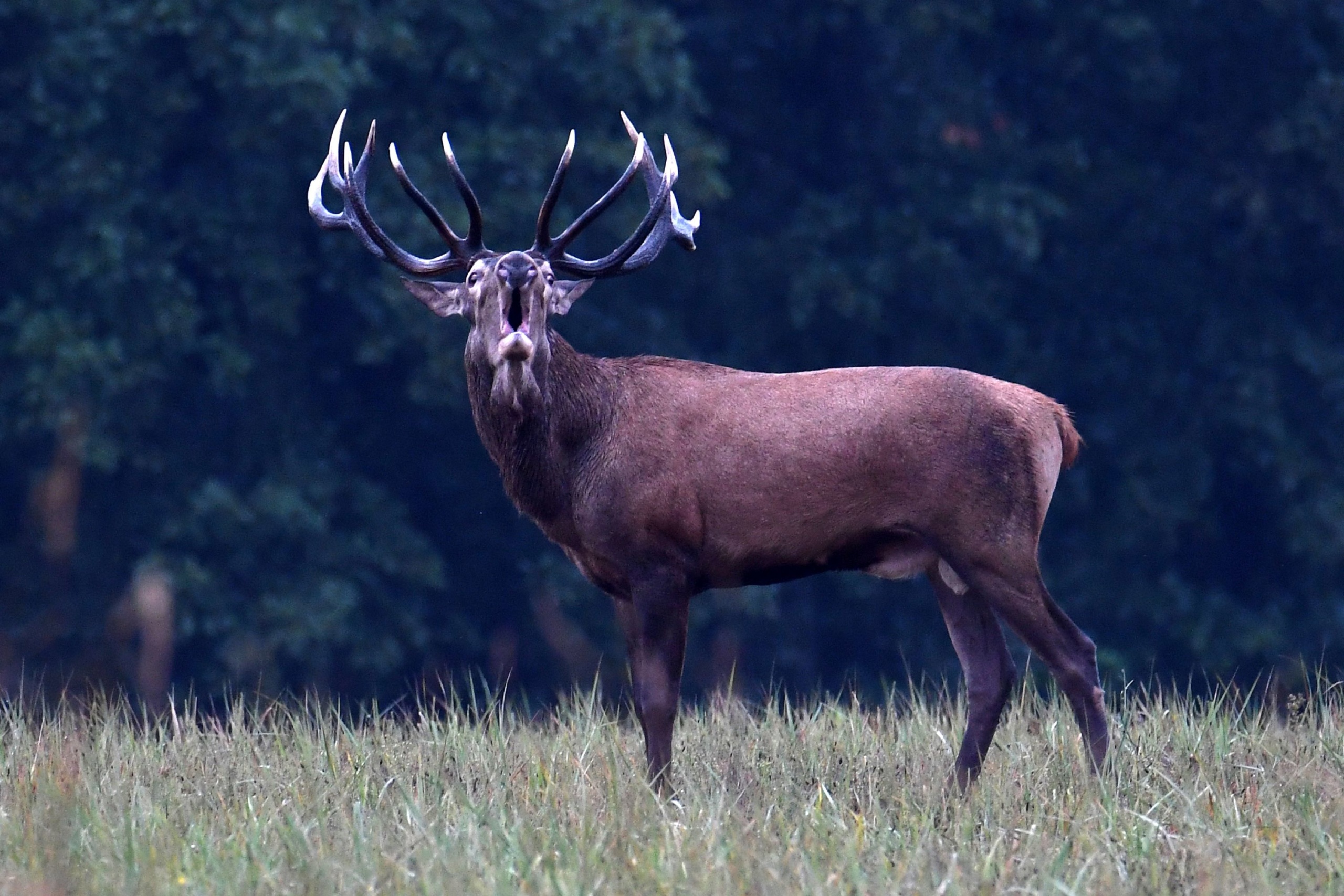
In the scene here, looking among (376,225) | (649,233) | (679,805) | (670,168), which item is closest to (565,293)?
(649,233)

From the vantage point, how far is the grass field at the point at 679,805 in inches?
194

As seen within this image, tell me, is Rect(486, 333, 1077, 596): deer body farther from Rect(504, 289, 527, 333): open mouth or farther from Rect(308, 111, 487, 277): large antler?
Rect(308, 111, 487, 277): large antler

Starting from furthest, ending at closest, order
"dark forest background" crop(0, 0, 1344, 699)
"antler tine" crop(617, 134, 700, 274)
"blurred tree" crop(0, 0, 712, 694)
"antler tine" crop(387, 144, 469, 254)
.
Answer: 1. "dark forest background" crop(0, 0, 1344, 699)
2. "blurred tree" crop(0, 0, 712, 694)
3. "antler tine" crop(617, 134, 700, 274)
4. "antler tine" crop(387, 144, 469, 254)

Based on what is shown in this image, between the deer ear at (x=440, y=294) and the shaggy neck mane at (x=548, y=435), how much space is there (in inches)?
9.1

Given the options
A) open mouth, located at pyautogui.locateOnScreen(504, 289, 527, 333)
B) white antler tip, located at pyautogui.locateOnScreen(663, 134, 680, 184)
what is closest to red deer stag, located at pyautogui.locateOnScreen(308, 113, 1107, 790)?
open mouth, located at pyautogui.locateOnScreen(504, 289, 527, 333)

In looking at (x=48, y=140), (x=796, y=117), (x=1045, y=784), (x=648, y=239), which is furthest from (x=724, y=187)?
(x=1045, y=784)

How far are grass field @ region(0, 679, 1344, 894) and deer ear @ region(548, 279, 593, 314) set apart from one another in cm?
152

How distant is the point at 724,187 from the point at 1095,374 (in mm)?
3995

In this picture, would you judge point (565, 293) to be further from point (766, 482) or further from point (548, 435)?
point (766, 482)

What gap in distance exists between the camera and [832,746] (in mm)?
7145

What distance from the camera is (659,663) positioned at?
686 centimetres

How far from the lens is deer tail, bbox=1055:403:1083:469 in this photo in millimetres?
7199

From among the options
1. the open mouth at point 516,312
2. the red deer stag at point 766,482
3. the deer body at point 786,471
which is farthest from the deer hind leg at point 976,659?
the open mouth at point 516,312

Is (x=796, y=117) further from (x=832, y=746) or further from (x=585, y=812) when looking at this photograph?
(x=585, y=812)
